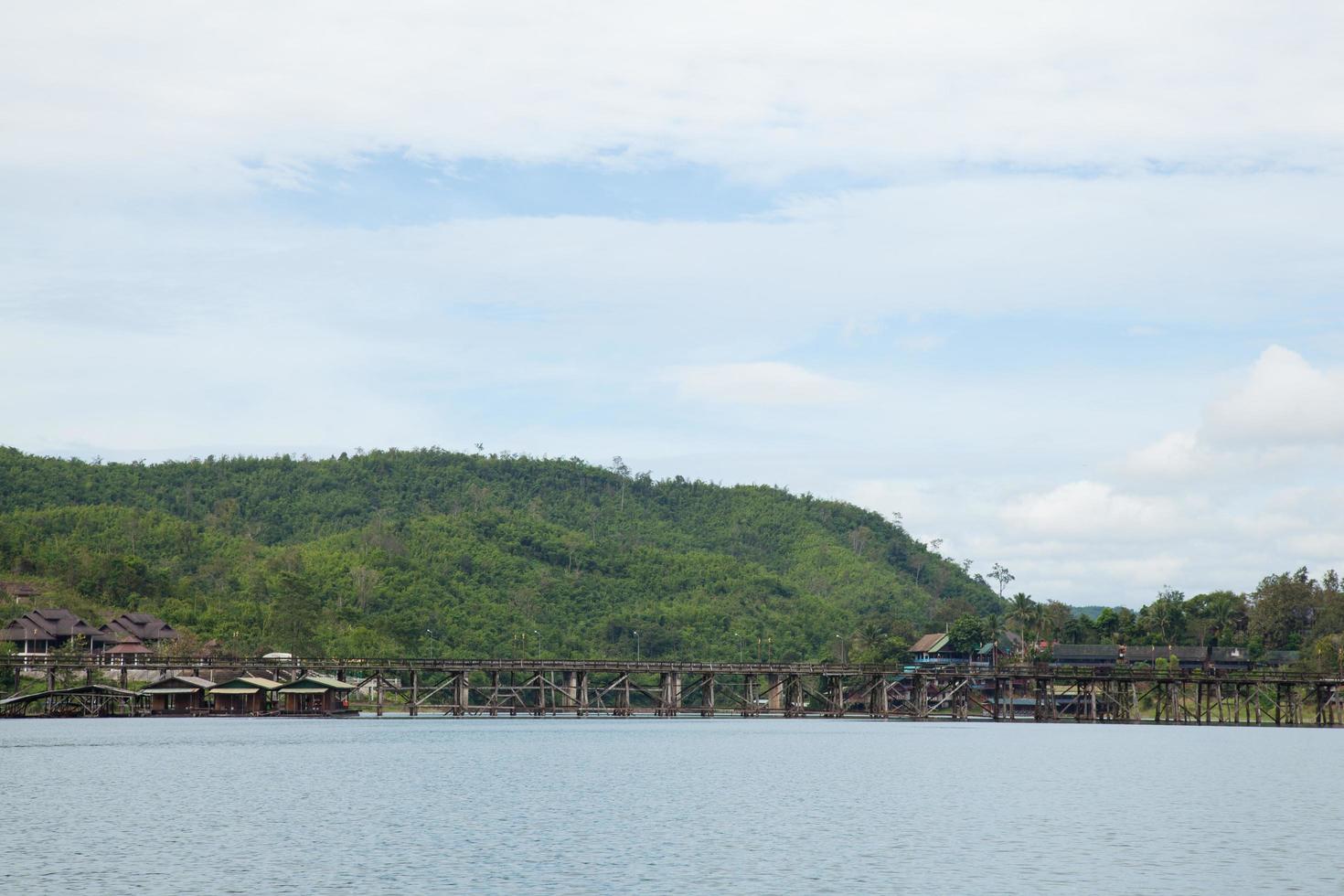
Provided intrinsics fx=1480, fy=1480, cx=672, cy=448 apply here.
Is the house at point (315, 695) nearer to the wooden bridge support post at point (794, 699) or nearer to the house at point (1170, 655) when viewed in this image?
the wooden bridge support post at point (794, 699)

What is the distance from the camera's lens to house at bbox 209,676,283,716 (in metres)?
135

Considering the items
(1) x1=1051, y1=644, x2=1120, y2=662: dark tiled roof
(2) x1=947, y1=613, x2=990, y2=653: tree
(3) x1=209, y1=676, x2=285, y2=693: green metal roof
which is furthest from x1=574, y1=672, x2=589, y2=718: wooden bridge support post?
(1) x1=1051, y1=644, x2=1120, y2=662: dark tiled roof

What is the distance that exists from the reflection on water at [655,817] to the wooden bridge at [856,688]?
33218mm

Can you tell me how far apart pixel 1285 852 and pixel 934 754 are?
4632cm

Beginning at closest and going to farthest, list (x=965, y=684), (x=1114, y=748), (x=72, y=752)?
(x=72, y=752) < (x=1114, y=748) < (x=965, y=684)

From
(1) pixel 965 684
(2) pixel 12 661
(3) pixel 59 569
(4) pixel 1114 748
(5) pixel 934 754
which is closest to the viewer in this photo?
(5) pixel 934 754

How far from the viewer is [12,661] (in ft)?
413

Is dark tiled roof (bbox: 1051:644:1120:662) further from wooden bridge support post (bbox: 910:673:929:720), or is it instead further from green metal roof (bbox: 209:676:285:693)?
green metal roof (bbox: 209:676:285:693)

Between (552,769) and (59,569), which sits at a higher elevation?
(59,569)

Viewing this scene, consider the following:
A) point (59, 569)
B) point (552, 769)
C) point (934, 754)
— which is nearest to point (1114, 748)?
point (934, 754)

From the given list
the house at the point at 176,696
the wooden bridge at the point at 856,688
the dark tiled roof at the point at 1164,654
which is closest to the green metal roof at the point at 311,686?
the wooden bridge at the point at 856,688

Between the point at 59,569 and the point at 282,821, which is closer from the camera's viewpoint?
the point at 282,821

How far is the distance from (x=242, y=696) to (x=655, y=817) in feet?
313

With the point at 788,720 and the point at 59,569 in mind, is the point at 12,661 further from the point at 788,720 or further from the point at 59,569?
the point at 788,720
